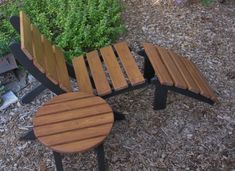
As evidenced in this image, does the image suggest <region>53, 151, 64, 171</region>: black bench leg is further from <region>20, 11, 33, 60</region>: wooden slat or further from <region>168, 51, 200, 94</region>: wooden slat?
<region>168, 51, 200, 94</region>: wooden slat

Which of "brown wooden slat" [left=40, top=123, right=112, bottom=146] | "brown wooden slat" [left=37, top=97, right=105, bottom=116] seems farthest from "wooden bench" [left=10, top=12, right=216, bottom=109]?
"brown wooden slat" [left=40, top=123, right=112, bottom=146]

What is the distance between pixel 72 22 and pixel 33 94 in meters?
1.34

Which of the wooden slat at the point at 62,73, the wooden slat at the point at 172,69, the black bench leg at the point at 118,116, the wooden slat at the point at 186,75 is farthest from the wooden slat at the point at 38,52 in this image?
the wooden slat at the point at 186,75

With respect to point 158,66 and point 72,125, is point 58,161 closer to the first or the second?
point 72,125

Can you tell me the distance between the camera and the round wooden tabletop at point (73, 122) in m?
2.55

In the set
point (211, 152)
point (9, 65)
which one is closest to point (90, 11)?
point (9, 65)

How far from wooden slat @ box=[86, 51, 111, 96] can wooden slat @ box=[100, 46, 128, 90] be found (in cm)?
Answer: 6

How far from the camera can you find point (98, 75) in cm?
322

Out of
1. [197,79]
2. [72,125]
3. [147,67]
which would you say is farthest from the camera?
[147,67]

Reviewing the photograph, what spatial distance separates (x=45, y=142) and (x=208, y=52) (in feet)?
7.59

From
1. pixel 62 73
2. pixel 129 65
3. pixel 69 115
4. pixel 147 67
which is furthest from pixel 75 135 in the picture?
pixel 147 67

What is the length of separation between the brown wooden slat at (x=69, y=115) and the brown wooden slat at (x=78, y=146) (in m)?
0.25

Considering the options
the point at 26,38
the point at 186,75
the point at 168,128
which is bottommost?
the point at 168,128

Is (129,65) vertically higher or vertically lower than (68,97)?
lower
